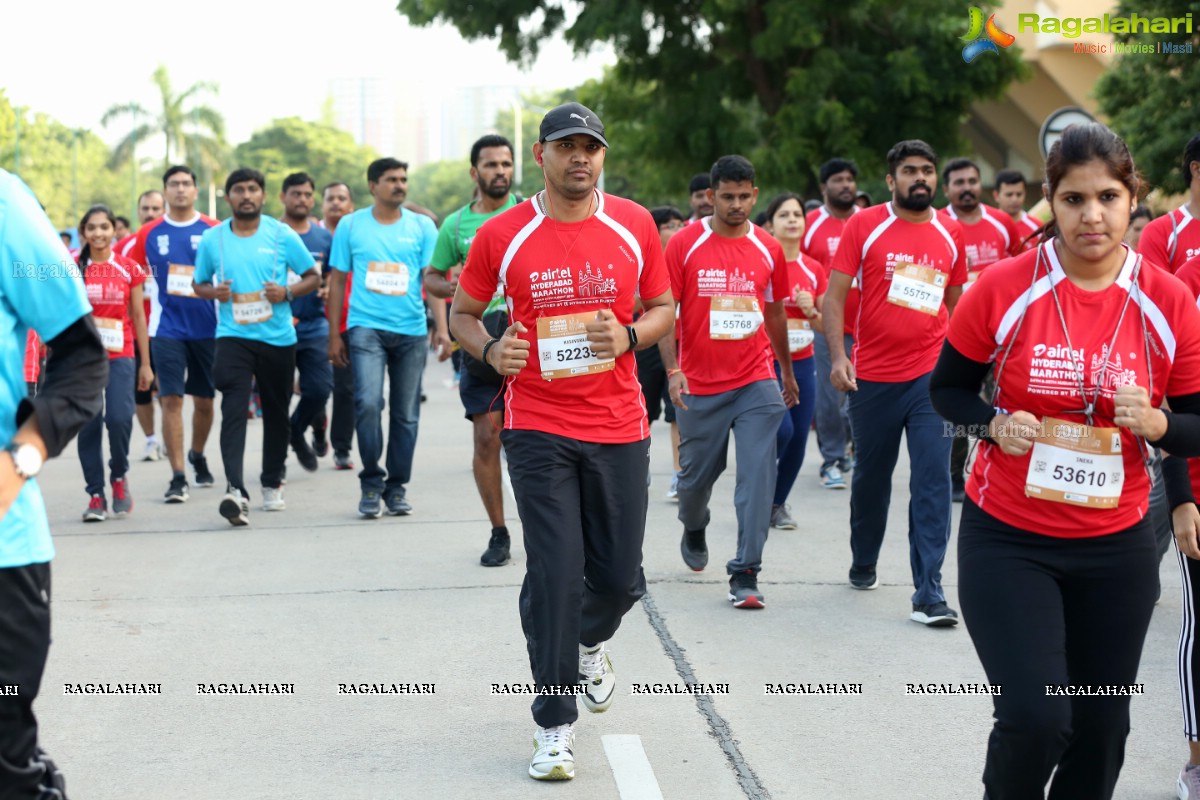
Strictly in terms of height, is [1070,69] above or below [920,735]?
above

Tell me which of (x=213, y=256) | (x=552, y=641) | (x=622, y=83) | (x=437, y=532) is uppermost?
(x=622, y=83)

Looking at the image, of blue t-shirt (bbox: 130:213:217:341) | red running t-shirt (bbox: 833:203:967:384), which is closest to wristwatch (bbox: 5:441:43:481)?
red running t-shirt (bbox: 833:203:967:384)

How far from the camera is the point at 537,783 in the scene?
15.9ft

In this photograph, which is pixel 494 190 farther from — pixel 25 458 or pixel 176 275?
pixel 25 458

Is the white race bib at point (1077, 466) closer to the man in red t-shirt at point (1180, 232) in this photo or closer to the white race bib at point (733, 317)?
the man in red t-shirt at point (1180, 232)

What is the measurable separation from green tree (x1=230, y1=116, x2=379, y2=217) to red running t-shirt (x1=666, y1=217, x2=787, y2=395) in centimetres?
9976

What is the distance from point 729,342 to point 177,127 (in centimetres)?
8055

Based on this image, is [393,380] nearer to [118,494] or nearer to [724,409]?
[118,494]

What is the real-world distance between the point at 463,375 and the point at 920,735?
3707mm

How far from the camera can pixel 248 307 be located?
992cm

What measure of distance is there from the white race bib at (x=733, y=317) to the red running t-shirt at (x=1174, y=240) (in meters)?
2.31

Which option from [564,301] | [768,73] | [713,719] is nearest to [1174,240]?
[564,301]

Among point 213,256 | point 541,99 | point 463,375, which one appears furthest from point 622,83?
point 541,99

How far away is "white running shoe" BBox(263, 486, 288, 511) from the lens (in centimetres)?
1034
